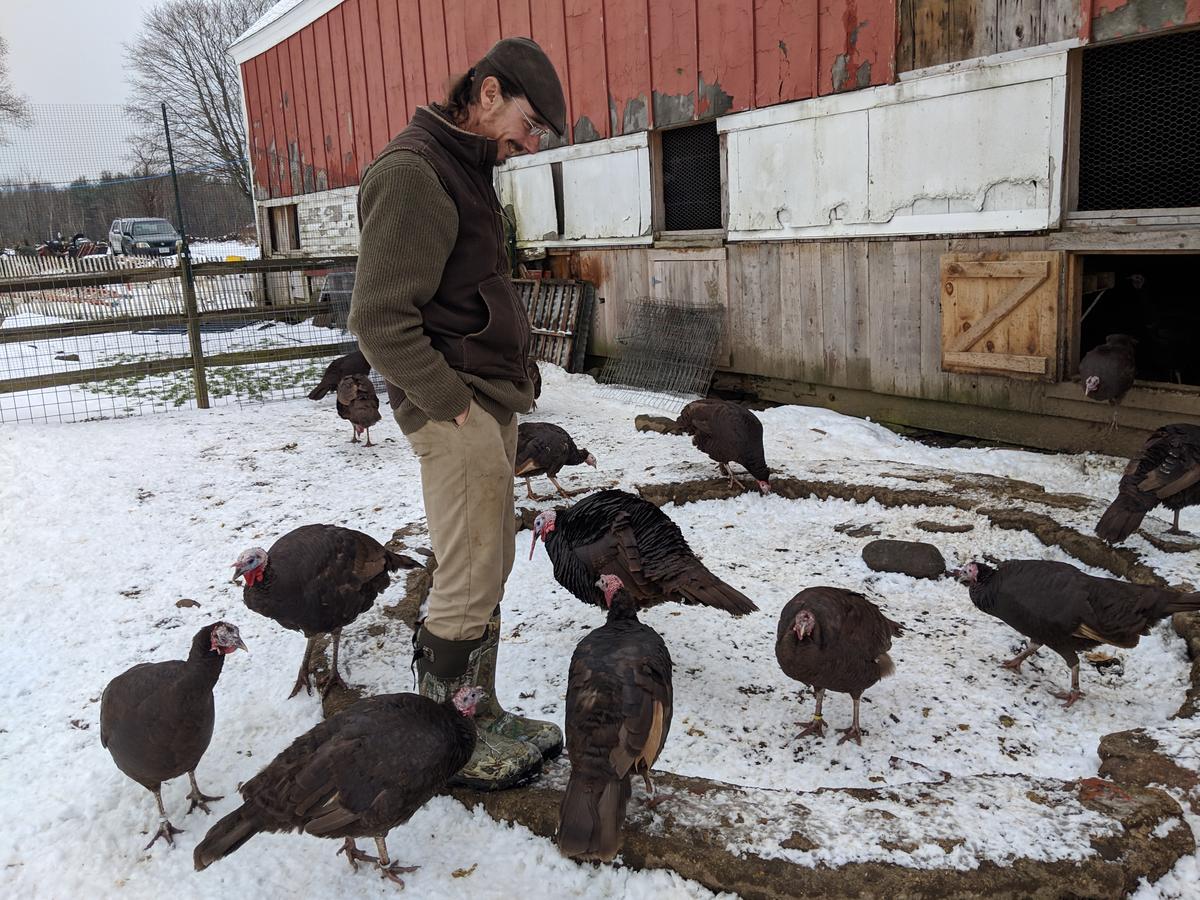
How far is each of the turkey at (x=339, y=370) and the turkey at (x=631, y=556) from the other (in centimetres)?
517

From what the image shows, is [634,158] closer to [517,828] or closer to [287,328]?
[287,328]

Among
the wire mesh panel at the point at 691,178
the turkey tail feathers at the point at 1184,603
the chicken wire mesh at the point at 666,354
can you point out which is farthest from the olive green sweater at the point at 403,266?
the wire mesh panel at the point at 691,178

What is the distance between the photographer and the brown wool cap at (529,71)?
2.52 m

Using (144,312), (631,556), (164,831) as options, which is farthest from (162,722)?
(144,312)

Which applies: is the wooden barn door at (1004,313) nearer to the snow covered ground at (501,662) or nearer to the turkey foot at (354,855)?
the snow covered ground at (501,662)

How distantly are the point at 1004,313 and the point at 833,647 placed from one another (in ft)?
14.3

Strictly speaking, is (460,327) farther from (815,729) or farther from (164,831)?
(815,729)

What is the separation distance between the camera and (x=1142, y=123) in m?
6.03

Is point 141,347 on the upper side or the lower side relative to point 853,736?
upper

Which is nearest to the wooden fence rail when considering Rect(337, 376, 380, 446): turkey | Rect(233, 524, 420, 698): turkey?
Rect(337, 376, 380, 446): turkey

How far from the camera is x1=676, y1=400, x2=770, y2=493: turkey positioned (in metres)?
5.91

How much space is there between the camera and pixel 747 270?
347 inches

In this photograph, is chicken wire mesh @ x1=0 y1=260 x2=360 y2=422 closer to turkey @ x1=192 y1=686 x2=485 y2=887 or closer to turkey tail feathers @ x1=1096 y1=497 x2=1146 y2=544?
turkey @ x1=192 y1=686 x2=485 y2=887

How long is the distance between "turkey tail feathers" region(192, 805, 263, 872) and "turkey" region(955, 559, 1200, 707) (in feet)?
9.90
